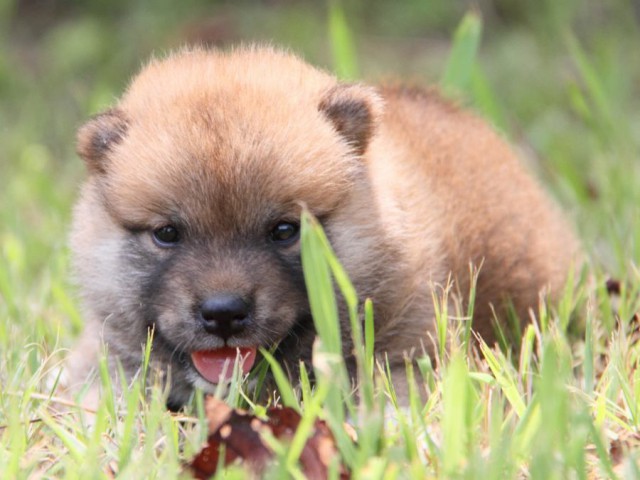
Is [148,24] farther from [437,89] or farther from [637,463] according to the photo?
[637,463]

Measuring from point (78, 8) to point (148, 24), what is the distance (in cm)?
77

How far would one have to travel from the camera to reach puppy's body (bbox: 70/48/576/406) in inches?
119

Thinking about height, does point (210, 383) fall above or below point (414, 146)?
below

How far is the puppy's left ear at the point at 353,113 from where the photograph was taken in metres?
3.30

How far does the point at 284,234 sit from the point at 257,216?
100mm

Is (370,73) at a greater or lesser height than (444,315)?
greater

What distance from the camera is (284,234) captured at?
3096 millimetres

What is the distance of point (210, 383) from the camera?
317 cm

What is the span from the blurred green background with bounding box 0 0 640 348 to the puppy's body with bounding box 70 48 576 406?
837 millimetres

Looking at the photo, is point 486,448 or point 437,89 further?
point 437,89

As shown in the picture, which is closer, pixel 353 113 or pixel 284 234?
pixel 284 234

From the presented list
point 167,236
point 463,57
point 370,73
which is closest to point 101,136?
point 167,236

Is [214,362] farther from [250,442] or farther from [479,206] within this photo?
[479,206]

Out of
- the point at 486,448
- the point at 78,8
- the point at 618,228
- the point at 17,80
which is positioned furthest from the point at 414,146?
the point at 78,8
